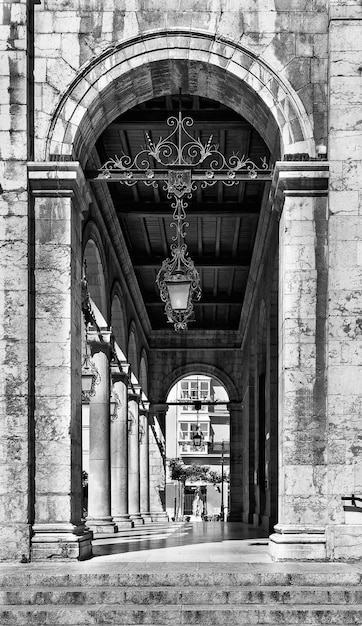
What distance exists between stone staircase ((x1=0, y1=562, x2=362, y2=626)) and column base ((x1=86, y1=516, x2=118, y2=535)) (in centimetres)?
981

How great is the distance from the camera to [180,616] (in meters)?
9.91

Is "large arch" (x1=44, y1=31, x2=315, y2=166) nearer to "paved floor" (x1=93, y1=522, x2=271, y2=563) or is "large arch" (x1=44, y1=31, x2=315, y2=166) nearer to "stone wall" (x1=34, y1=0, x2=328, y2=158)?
"stone wall" (x1=34, y1=0, x2=328, y2=158)

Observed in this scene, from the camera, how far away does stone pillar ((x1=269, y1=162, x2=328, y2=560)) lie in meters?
12.8

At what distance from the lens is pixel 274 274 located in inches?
811

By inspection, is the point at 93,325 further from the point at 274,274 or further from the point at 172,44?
the point at 172,44

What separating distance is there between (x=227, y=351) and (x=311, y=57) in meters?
22.7

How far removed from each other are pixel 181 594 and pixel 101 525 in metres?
11.5

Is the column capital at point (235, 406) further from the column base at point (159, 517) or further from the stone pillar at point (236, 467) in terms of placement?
the column base at point (159, 517)

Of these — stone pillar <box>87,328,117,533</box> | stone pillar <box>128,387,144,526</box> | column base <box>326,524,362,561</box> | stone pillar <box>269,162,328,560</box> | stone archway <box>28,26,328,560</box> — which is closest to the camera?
column base <box>326,524,362,561</box>

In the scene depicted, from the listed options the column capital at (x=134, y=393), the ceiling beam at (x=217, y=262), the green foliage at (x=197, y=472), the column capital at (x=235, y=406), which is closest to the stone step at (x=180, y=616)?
the ceiling beam at (x=217, y=262)

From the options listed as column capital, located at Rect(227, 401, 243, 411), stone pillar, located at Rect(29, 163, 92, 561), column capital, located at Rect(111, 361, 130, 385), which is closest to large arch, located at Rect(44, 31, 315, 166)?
stone pillar, located at Rect(29, 163, 92, 561)

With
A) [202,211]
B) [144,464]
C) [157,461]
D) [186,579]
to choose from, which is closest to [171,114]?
[202,211]

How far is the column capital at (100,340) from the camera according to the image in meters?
21.8

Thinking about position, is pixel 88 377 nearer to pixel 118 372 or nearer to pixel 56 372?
pixel 118 372
